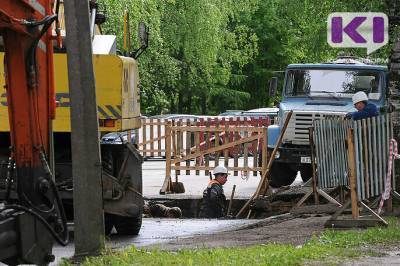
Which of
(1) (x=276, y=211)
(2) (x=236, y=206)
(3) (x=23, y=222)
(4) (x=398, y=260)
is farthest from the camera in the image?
(2) (x=236, y=206)

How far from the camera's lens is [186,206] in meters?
21.3

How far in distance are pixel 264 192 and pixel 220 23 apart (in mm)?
31483

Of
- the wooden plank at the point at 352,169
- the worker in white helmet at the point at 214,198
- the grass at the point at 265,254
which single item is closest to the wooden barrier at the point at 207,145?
the worker in white helmet at the point at 214,198

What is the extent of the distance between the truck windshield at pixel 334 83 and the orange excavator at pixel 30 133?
48.7 feet

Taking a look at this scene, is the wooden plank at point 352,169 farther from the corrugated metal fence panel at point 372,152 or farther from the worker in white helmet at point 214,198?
the worker in white helmet at point 214,198

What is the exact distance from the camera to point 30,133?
29.4ft

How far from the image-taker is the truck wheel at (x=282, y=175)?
24766 mm

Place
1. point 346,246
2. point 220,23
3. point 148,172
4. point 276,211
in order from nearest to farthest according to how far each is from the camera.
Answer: point 346,246, point 276,211, point 148,172, point 220,23

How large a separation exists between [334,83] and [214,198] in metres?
5.56

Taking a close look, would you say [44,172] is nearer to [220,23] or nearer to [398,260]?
[398,260]

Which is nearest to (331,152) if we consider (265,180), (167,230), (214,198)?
(167,230)

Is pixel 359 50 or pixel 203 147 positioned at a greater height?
pixel 359 50

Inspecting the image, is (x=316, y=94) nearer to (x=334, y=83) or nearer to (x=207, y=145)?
(x=334, y=83)

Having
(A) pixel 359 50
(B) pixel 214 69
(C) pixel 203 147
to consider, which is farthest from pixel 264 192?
(B) pixel 214 69
